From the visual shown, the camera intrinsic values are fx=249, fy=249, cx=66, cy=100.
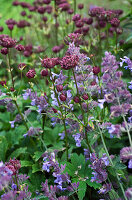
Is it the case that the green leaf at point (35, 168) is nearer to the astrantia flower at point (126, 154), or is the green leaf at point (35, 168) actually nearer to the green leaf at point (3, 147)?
the green leaf at point (3, 147)

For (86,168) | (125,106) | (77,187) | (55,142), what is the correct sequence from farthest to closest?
(55,142) → (86,168) → (77,187) → (125,106)

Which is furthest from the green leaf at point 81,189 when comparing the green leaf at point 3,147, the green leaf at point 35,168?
the green leaf at point 3,147

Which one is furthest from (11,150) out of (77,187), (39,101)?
(77,187)

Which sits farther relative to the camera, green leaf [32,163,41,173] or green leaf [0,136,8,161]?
green leaf [0,136,8,161]

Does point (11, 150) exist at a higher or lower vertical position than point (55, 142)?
lower

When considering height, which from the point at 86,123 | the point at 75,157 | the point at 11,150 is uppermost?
the point at 86,123

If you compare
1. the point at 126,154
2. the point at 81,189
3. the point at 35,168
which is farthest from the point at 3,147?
the point at 126,154

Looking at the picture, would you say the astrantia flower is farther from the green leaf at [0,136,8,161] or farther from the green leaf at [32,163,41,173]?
the green leaf at [0,136,8,161]

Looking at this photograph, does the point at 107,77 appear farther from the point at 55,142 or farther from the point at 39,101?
the point at 55,142

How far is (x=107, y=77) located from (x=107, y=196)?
84 centimetres

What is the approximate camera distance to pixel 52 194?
1.49m

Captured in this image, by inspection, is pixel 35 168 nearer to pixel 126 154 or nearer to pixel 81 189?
pixel 81 189

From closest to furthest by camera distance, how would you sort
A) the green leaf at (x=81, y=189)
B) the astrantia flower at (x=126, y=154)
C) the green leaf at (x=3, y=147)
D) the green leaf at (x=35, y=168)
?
the astrantia flower at (x=126, y=154), the green leaf at (x=81, y=189), the green leaf at (x=35, y=168), the green leaf at (x=3, y=147)

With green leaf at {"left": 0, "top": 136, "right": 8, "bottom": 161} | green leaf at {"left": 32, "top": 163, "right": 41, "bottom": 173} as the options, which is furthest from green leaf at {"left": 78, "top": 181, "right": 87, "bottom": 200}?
green leaf at {"left": 0, "top": 136, "right": 8, "bottom": 161}
